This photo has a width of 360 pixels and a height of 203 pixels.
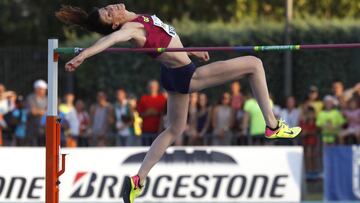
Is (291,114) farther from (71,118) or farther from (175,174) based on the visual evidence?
(71,118)

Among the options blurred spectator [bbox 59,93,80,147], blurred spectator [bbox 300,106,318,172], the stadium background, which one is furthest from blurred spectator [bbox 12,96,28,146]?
blurred spectator [bbox 300,106,318,172]

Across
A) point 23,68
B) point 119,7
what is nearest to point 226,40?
point 23,68

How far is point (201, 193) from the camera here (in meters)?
16.6

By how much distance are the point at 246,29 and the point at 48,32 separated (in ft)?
34.8

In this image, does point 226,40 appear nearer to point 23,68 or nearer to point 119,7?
point 23,68

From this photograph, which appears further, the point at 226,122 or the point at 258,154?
the point at 226,122

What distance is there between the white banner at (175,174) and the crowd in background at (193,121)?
1.95m

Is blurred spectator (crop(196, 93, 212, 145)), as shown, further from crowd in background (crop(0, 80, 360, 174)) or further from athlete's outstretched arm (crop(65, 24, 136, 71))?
athlete's outstretched arm (crop(65, 24, 136, 71))

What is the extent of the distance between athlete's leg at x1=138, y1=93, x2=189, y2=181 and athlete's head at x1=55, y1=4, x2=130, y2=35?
3.09ft

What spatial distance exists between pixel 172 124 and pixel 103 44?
143 centimetres

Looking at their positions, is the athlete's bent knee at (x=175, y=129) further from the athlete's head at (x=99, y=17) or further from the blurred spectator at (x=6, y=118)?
the blurred spectator at (x=6, y=118)

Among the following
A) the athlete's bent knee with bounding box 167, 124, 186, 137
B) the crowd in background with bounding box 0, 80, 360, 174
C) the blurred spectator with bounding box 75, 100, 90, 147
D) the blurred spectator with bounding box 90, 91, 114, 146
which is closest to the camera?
the athlete's bent knee with bounding box 167, 124, 186, 137

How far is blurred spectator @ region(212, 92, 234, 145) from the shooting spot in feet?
63.2

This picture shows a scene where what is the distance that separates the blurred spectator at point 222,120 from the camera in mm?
19250
